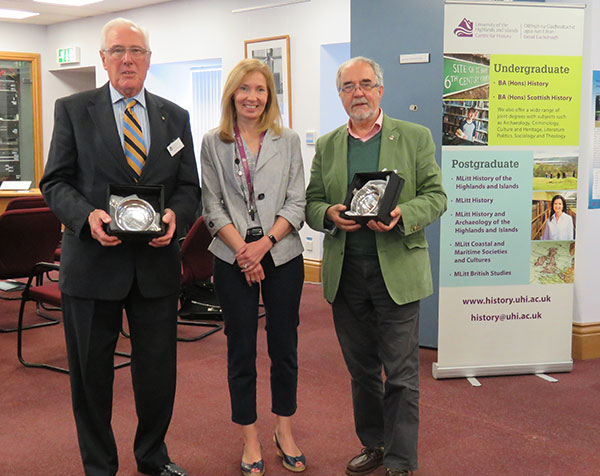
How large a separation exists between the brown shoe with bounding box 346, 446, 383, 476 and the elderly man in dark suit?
0.78 meters

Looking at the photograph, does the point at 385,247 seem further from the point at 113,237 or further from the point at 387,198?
the point at 113,237

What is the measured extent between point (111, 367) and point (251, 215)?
30.1 inches

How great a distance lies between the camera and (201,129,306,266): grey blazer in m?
2.62

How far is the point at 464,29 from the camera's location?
379 cm

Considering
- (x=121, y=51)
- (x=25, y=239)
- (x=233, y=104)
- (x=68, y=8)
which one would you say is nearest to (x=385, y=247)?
(x=233, y=104)

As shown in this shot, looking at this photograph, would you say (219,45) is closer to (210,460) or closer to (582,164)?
(582,164)

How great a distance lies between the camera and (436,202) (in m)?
2.58

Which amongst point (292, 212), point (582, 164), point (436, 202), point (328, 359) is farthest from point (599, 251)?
point (292, 212)

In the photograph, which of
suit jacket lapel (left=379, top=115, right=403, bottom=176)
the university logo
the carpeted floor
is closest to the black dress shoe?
the carpeted floor

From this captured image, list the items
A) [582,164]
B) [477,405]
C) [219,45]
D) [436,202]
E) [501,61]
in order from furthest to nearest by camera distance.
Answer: [219,45] → [582,164] → [501,61] → [477,405] → [436,202]

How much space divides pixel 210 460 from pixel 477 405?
1.44 meters

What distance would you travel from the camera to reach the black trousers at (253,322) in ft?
8.68

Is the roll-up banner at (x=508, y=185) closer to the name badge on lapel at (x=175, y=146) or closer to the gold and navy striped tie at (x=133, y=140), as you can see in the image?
the name badge on lapel at (x=175, y=146)

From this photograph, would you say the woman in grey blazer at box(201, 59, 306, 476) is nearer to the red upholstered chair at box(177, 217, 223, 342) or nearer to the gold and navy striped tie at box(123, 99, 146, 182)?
the gold and navy striped tie at box(123, 99, 146, 182)
